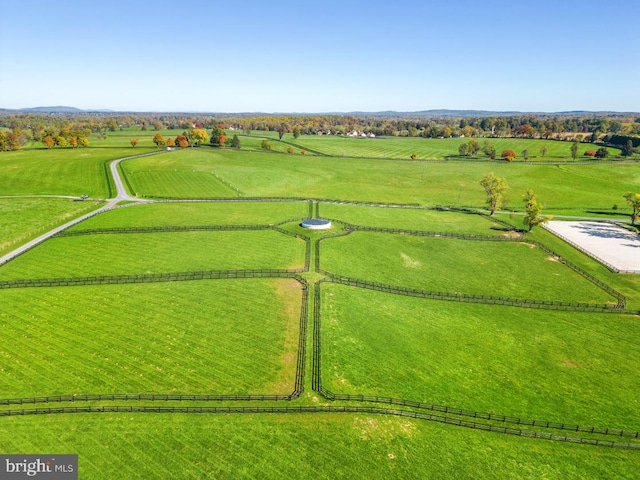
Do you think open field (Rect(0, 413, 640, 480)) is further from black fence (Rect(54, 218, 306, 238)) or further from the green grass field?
black fence (Rect(54, 218, 306, 238))

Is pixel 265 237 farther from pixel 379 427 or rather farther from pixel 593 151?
pixel 593 151

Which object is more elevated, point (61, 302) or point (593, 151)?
point (593, 151)

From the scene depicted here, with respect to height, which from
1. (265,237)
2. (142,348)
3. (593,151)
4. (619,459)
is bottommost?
(619,459)

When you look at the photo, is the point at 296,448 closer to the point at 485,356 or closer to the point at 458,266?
the point at 485,356

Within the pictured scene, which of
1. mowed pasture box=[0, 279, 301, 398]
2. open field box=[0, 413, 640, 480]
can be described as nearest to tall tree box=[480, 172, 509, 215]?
mowed pasture box=[0, 279, 301, 398]

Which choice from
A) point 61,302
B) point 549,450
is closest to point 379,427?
point 549,450

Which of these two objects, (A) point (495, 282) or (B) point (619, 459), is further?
(A) point (495, 282)

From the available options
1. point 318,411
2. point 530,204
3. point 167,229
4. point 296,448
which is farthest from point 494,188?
point 296,448
